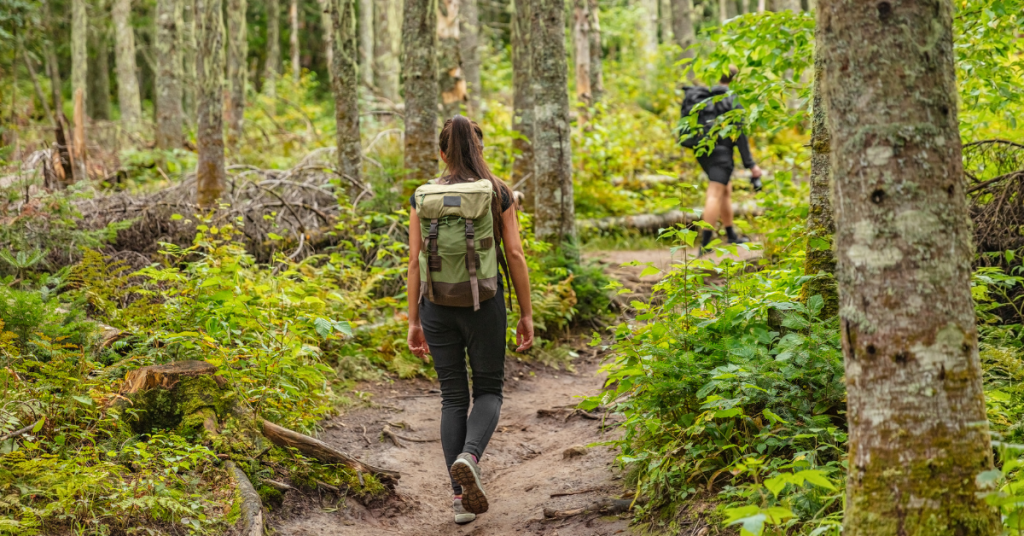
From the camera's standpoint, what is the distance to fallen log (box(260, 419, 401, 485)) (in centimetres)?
450

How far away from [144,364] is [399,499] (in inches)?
75.6

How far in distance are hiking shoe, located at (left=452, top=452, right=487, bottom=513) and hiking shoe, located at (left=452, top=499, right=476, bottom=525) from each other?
7cm

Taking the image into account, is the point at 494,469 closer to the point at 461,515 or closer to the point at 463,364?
the point at 461,515

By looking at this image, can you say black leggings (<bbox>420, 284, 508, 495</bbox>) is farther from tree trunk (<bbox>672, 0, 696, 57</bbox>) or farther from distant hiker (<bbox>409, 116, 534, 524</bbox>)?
tree trunk (<bbox>672, 0, 696, 57</bbox>)

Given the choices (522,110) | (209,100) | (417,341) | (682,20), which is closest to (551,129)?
(522,110)

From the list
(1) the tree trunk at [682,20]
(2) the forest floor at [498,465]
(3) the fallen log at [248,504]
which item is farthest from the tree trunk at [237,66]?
(3) the fallen log at [248,504]

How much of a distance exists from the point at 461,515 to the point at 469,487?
0.89ft

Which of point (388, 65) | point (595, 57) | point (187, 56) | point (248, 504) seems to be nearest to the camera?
point (248, 504)

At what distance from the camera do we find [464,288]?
414 centimetres

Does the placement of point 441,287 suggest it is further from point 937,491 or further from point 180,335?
point 937,491

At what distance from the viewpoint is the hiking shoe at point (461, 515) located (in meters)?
4.27

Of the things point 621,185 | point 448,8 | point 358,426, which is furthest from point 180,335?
point 621,185

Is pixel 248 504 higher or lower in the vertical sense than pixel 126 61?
lower

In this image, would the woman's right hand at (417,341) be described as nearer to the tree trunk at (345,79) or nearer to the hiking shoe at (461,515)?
the hiking shoe at (461,515)
